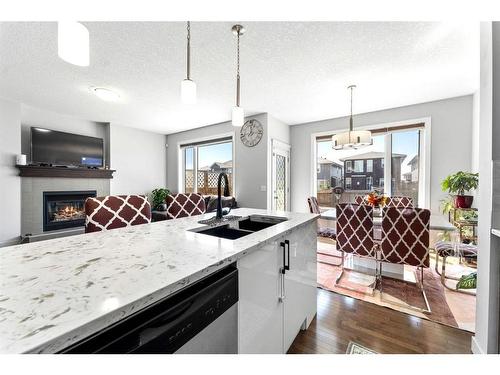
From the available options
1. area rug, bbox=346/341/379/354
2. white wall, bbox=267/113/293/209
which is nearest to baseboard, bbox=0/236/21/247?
white wall, bbox=267/113/293/209

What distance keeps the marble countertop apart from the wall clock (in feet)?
11.0

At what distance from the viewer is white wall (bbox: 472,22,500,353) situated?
128 centimetres

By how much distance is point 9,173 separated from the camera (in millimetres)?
3529

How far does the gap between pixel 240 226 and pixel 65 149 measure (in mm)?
4363

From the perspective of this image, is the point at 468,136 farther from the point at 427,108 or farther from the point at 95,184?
the point at 95,184

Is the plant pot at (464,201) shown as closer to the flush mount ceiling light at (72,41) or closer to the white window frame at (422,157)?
the white window frame at (422,157)

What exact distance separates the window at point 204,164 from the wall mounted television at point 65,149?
1.89 m

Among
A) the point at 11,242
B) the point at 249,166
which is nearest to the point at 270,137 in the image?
the point at 249,166

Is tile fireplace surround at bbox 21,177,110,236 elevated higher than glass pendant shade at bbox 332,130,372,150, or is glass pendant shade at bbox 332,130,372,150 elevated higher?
glass pendant shade at bbox 332,130,372,150

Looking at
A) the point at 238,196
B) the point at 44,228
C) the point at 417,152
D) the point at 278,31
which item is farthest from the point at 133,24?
the point at 417,152

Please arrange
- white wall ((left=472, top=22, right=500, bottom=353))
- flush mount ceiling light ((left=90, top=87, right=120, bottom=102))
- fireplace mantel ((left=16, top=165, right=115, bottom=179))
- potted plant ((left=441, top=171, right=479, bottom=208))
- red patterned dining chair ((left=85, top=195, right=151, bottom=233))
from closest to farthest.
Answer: white wall ((left=472, top=22, right=500, bottom=353))
red patterned dining chair ((left=85, top=195, right=151, bottom=233))
potted plant ((left=441, top=171, right=479, bottom=208))
flush mount ceiling light ((left=90, top=87, right=120, bottom=102))
fireplace mantel ((left=16, top=165, right=115, bottom=179))

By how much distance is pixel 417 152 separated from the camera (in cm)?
374

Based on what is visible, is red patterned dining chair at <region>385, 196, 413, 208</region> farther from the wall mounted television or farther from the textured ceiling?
the wall mounted television

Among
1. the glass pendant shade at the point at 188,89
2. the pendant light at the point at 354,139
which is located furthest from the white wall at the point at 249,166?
the glass pendant shade at the point at 188,89
